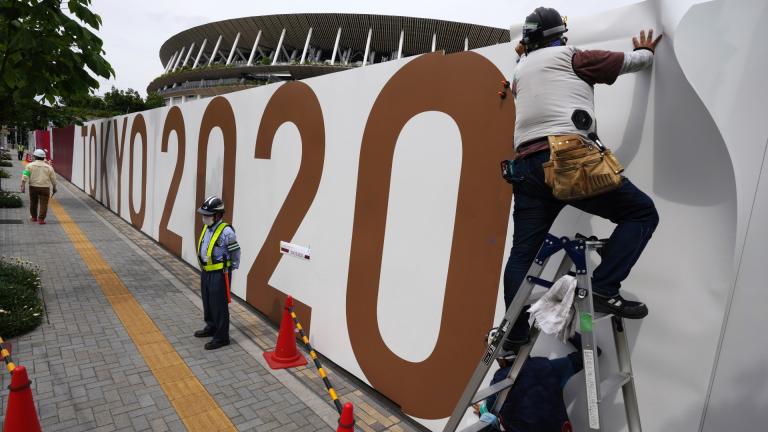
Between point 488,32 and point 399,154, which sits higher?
point 488,32

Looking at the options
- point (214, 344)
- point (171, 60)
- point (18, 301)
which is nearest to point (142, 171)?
point (18, 301)

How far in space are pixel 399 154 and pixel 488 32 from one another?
49843 mm

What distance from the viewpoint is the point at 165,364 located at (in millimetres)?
4496

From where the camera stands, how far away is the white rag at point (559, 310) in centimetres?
200

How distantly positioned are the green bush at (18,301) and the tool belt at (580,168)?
6026mm

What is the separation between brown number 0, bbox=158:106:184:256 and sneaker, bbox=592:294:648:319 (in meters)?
8.32

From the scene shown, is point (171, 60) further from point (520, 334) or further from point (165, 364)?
point (520, 334)

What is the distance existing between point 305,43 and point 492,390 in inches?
2203

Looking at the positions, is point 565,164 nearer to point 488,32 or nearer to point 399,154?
point 399,154

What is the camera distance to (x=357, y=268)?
440 centimetres

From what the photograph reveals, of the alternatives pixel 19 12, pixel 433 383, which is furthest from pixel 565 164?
pixel 19 12

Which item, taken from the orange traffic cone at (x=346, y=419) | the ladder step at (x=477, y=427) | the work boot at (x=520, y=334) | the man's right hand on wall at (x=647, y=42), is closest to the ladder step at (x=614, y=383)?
the work boot at (x=520, y=334)

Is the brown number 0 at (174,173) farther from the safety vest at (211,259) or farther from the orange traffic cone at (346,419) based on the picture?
the orange traffic cone at (346,419)

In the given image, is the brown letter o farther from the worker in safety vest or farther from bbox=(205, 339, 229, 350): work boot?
bbox=(205, 339, 229, 350): work boot
